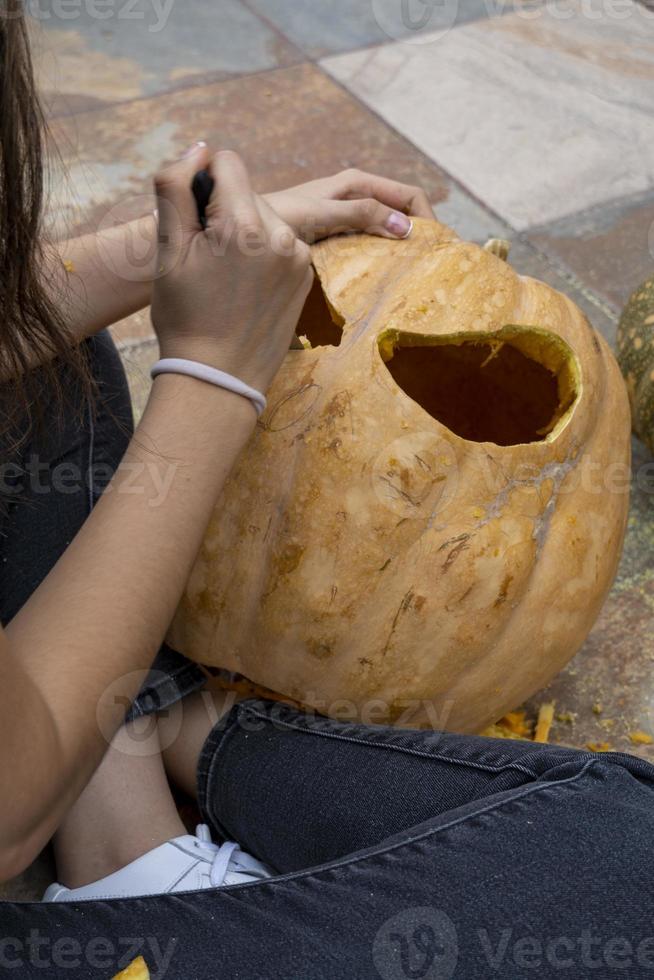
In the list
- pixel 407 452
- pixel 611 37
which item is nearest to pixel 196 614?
pixel 407 452

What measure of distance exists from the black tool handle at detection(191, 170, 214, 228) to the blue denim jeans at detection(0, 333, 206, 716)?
29 cm

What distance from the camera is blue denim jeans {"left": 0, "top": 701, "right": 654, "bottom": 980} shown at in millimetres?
782

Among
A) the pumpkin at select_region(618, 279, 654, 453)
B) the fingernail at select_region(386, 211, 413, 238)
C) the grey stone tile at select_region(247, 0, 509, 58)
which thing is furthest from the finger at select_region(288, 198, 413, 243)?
the grey stone tile at select_region(247, 0, 509, 58)

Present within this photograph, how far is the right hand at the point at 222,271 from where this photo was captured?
868 millimetres

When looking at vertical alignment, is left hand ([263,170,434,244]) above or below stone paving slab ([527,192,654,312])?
above

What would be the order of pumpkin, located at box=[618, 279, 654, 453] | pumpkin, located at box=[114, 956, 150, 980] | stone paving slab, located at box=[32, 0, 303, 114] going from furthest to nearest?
1. stone paving slab, located at box=[32, 0, 303, 114]
2. pumpkin, located at box=[618, 279, 654, 453]
3. pumpkin, located at box=[114, 956, 150, 980]

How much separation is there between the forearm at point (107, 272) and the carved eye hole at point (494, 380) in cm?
29

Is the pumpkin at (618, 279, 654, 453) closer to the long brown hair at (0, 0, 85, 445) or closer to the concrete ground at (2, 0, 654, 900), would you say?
the concrete ground at (2, 0, 654, 900)

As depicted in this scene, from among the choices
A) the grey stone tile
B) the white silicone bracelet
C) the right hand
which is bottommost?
the grey stone tile

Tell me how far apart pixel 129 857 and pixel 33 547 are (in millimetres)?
327

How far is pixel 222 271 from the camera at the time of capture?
2.87 feet

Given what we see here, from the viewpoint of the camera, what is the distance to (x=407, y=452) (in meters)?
0.99

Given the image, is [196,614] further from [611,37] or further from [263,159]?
[611,37]

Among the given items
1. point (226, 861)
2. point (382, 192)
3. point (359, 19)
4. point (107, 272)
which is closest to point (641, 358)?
point (382, 192)
